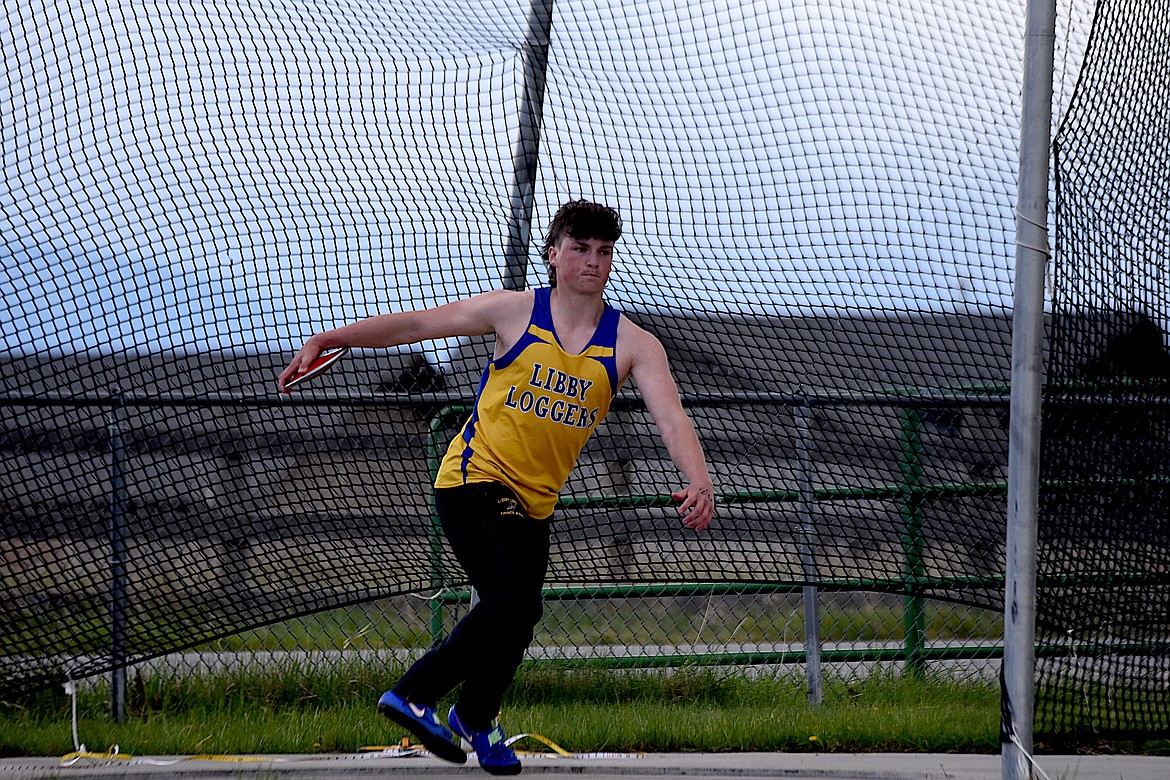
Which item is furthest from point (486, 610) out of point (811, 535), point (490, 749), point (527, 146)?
point (811, 535)

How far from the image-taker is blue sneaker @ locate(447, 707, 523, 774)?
3379 millimetres

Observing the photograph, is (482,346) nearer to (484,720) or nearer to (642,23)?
(642,23)

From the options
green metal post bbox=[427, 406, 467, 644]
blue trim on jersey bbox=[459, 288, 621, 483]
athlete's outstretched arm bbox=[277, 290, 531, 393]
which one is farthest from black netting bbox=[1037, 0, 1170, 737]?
green metal post bbox=[427, 406, 467, 644]

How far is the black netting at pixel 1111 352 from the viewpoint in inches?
147

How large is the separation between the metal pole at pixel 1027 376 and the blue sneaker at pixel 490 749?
1.55 meters

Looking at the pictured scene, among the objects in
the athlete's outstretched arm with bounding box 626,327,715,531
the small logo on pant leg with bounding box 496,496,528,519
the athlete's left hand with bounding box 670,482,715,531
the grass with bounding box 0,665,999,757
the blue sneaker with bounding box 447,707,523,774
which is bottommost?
the grass with bounding box 0,665,999,757

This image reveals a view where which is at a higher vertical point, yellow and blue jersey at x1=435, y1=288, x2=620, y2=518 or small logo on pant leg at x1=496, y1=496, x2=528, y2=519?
yellow and blue jersey at x1=435, y1=288, x2=620, y2=518

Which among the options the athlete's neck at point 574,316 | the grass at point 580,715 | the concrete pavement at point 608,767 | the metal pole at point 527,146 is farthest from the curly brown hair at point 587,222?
the grass at point 580,715

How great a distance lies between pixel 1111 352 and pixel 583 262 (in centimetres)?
213

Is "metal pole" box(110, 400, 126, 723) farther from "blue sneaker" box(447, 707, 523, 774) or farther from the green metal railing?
"blue sneaker" box(447, 707, 523, 774)

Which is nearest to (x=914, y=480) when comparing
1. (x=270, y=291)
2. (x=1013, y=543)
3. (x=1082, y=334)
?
(x=1082, y=334)

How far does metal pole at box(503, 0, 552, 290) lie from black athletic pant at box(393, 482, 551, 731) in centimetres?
111

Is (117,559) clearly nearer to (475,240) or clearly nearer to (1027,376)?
(475,240)

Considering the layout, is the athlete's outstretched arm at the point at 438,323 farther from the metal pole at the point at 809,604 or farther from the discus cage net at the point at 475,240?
the metal pole at the point at 809,604
